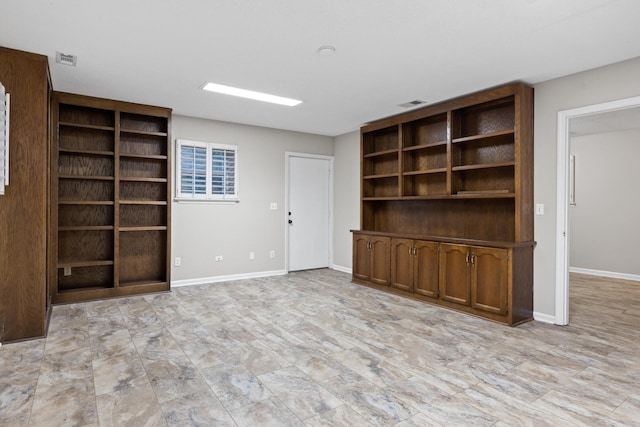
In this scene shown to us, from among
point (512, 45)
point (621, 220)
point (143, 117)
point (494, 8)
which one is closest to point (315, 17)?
point (494, 8)

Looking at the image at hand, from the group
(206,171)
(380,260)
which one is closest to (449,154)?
(380,260)

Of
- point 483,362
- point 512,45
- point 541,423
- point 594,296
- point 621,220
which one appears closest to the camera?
point 541,423

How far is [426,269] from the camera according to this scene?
459 centimetres

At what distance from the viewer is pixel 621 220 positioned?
620cm

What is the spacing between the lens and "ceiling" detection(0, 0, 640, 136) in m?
2.49

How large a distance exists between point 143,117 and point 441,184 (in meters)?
4.25

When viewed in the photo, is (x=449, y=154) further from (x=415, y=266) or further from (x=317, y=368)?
(x=317, y=368)

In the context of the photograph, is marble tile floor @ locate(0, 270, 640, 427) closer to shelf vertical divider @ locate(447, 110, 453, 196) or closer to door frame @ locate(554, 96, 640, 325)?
door frame @ locate(554, 96, 640, 325)

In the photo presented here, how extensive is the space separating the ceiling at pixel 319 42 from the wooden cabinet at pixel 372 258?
2104 mm

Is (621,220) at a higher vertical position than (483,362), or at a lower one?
higher

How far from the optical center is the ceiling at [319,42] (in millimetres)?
2492

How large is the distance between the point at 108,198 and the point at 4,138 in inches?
73.5

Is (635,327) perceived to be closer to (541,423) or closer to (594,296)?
(594,296)

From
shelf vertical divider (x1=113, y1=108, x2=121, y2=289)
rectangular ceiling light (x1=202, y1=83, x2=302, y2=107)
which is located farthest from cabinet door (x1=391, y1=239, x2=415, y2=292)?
shelf vertical divider (x1=113, y1=108, x2=121, y2=289)
